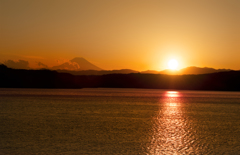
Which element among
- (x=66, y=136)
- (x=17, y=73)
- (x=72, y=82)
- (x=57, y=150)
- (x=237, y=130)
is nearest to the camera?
(x=57, y=150)

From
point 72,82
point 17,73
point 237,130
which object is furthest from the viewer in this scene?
point 72,82

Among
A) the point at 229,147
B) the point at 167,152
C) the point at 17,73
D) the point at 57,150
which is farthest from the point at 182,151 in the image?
the point at 17,73

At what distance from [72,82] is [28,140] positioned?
174900 mm

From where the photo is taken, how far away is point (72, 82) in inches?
7480

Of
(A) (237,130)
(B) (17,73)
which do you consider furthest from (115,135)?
(B) (17,73)

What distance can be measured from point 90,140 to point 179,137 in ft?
21.0

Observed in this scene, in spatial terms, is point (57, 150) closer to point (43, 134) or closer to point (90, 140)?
point (90, 140)

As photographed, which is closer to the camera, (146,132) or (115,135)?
(115,135)

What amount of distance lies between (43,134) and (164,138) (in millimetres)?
8677

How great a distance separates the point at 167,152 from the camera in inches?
586

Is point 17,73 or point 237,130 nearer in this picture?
point 237,130

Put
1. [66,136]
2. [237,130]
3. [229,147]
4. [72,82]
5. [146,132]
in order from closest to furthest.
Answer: [229,147] → [66,136] → [146,132] → [237,130] → [72,82]

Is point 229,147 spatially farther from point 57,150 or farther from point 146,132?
point 57,150

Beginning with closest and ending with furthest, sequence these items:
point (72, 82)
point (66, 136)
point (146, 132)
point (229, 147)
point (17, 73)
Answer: point (229, 147) < point (66, 136) < point (146, 132) < point (17, 73) < point (72, 82)
